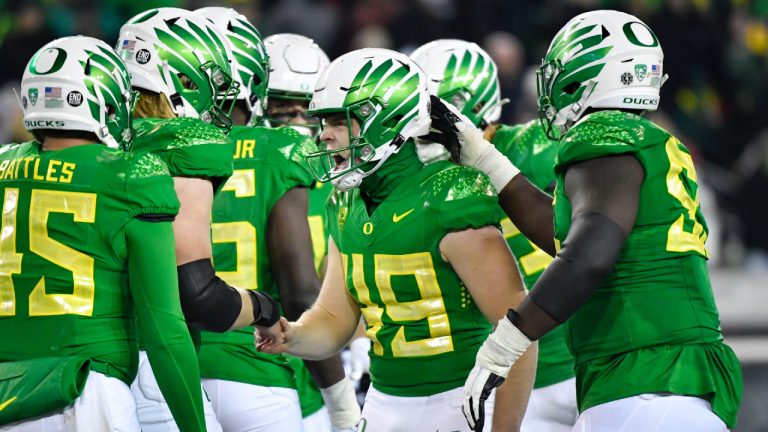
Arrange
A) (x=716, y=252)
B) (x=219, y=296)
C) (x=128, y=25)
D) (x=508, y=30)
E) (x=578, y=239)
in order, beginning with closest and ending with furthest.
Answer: (x=578, y=239)
(x=219, y=296)
(x=128, y=25)
(x=716, y=252)
(x=508, y=30)

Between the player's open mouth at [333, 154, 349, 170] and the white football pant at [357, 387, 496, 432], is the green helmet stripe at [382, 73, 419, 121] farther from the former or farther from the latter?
the white football pant at [357, 387, 496, 432]

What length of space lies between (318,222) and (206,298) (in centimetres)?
159

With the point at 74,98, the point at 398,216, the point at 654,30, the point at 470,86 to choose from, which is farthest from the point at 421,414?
the point at 654,30

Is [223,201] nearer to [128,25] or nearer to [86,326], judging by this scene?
[128,25]

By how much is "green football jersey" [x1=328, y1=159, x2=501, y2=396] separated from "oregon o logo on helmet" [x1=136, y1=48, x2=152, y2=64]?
0.95m

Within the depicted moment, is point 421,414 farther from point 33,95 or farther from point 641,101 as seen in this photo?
point 33,95

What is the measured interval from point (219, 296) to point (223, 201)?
777 millimetres

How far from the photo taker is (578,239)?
351 cm

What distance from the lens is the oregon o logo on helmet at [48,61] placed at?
367 centimetres

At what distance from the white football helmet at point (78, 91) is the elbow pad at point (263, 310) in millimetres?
706

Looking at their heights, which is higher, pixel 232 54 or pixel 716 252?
pixel 232 54

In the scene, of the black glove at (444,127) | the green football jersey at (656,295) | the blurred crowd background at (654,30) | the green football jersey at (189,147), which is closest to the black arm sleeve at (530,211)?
the black glove at (444,127)

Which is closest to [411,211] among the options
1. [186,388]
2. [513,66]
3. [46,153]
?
[186,388]

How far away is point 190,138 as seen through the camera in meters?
3.92
